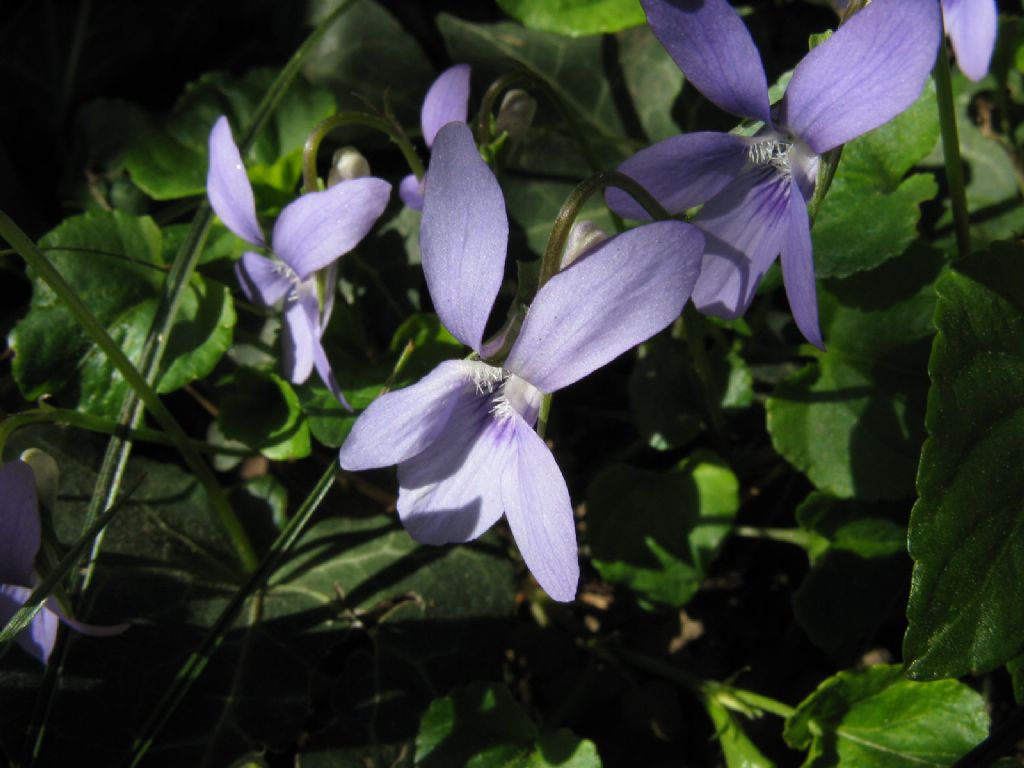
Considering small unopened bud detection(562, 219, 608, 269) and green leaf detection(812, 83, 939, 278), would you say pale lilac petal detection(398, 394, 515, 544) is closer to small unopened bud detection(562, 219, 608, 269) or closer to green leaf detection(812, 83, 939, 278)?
small unopened bud detection(562, 219, 608, 269)

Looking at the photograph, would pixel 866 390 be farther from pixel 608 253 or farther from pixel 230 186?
pixel 230 186

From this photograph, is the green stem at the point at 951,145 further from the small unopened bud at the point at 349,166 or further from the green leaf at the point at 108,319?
the green leaf at the point at 108,319

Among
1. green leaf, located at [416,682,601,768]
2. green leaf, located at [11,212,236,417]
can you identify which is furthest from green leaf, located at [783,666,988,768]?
green leaf, located at [11,212,236,417]

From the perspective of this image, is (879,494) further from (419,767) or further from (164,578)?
(164,578)

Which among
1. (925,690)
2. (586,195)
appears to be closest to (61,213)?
(586,195)

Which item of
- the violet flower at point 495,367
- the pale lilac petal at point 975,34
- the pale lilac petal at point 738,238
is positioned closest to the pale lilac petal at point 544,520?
the violet flower at point 495,367

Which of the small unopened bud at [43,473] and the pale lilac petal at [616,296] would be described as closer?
the pale lilac petal at [616,296]

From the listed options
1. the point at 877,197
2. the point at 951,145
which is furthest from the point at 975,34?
the point at 877,197
